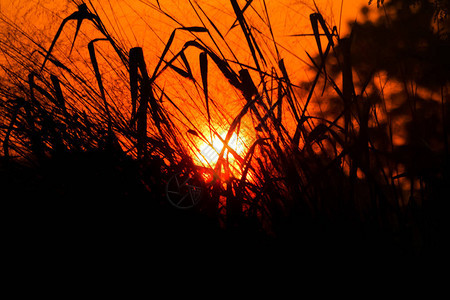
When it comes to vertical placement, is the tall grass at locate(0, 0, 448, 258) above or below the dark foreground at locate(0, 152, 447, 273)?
above

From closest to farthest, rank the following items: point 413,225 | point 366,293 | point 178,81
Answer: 1. point 366,293
2. point 413,225
3. point 178,81

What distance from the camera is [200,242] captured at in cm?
77

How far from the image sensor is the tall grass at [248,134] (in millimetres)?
699

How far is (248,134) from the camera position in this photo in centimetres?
99

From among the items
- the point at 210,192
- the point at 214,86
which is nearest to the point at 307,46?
the point at 214,86

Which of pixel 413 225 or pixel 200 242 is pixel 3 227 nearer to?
pixel 200 242

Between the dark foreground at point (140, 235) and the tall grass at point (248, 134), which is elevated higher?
the tall grass at point (248, 134)

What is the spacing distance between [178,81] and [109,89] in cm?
23

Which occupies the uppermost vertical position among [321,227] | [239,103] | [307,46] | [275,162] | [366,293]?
[307,46]

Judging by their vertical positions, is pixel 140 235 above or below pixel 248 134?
below

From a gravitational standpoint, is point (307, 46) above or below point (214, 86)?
above

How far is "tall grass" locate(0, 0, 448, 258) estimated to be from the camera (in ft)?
2.29

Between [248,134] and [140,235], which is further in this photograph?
[248,134]

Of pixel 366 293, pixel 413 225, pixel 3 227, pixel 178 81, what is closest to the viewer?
pixel 366 293
